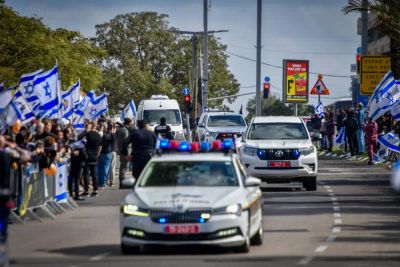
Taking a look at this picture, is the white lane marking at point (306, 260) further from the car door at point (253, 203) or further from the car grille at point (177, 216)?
the car grille at point (177, 216)

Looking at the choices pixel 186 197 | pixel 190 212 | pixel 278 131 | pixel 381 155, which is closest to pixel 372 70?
pixel 381 155

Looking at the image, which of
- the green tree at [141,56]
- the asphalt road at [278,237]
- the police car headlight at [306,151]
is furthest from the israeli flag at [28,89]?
the green tree at [141,56]

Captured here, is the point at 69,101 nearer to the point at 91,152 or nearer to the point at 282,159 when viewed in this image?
the point at 91,152

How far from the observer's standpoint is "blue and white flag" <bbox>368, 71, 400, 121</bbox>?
4309cm

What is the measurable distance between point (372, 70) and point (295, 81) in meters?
26.2

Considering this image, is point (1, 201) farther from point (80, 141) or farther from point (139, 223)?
point (80, 141)

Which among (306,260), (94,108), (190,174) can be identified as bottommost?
(306,260)

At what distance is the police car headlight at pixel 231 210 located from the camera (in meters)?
18.0

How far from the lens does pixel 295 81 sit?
252ft

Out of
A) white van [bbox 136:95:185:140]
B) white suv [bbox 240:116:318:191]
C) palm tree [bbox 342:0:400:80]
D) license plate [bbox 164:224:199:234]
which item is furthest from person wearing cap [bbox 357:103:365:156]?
license plate [bbox 164:224:199:234]

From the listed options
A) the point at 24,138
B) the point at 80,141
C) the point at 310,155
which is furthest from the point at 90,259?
the point at 310,155

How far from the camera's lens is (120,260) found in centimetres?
1773

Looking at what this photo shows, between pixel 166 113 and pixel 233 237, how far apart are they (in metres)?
41.9

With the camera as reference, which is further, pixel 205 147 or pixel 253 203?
pixel 205 147
